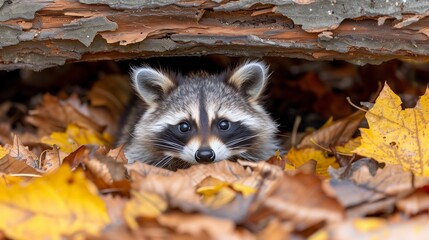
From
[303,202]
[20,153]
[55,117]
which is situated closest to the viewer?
[303,202]

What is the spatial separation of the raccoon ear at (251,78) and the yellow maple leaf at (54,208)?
248cm

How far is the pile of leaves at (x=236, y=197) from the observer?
9.43 feet

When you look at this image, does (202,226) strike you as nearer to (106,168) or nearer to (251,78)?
(106,168)

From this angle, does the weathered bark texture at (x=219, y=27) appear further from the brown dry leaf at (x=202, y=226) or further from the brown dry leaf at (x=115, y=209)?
the brown dry leaf at (x=202, y=226)

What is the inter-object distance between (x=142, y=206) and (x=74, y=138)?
3.08 meters

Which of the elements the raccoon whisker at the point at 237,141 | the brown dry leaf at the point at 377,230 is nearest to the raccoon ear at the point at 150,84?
the raccoon whisker at the point at 237,141

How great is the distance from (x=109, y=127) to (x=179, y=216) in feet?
14.3

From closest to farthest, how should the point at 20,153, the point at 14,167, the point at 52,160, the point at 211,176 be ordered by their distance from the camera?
the point at 211,176 → the point at 14,167 → the point at 52,160 → the point at 20,153

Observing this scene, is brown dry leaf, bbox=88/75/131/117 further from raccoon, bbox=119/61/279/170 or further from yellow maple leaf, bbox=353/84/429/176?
yellow maple leaf, bbox=353/84/429/176

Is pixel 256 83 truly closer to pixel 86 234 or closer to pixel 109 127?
pixel 109 127

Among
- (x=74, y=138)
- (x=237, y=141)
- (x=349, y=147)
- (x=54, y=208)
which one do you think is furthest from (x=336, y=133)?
(x=54, y=208)

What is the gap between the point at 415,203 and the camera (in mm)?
3135

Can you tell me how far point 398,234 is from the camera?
9.22ft

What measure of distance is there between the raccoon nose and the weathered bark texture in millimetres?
811
